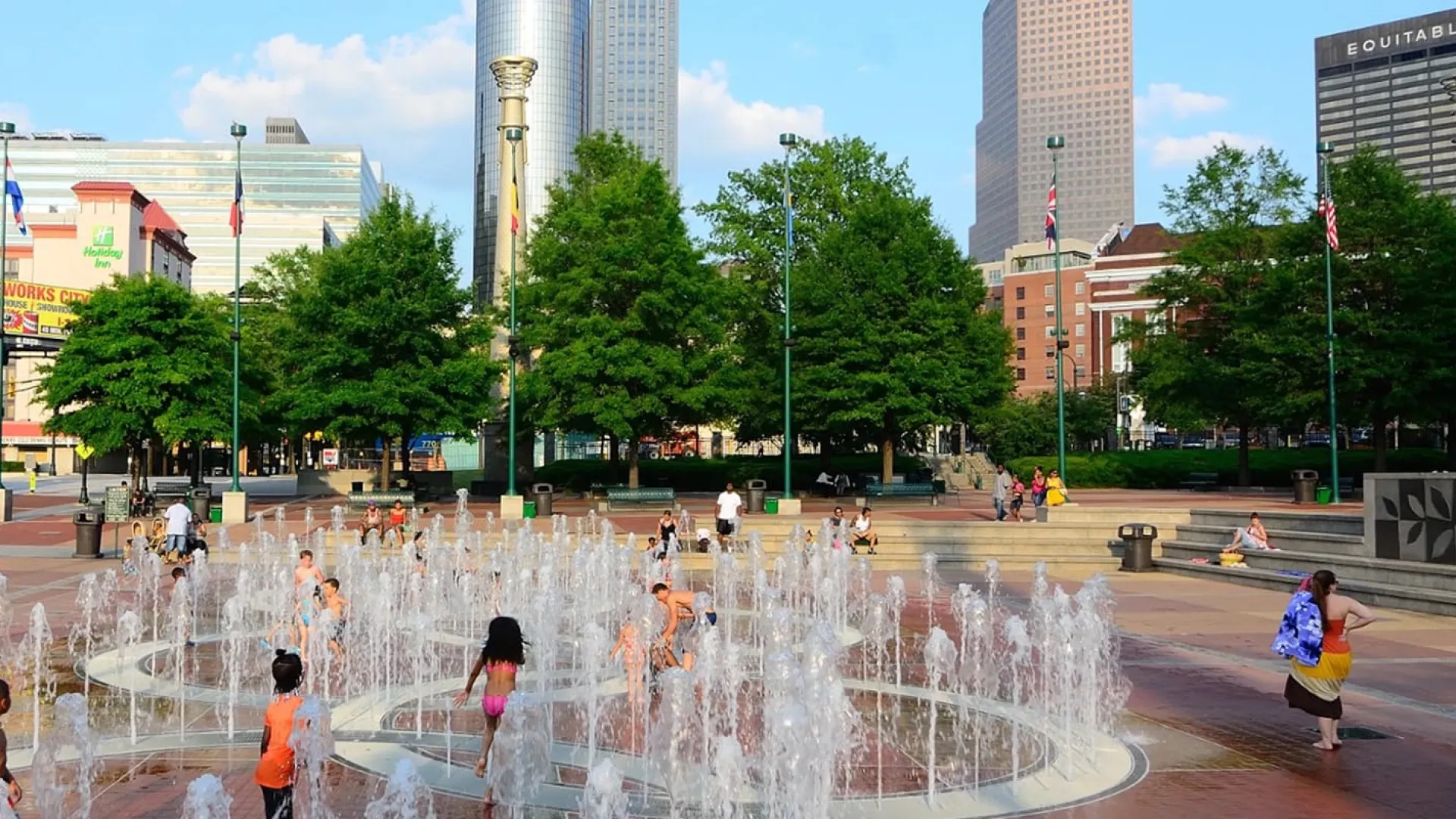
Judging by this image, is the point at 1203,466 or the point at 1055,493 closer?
the point at 1055,493

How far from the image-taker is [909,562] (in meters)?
26.9

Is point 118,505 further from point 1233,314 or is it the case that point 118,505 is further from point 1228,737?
point 1233,314

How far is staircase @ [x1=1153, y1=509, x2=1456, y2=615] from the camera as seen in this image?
18.7 meters

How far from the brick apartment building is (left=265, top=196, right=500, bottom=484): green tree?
85952 millimetres

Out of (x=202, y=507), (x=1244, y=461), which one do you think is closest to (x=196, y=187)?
(x=202, y=507)

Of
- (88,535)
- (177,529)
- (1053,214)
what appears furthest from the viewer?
(1053,214)

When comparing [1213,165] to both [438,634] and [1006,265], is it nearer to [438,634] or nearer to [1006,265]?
[438,634]

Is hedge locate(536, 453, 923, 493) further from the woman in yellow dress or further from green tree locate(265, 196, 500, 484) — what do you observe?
the woman in yellow dress

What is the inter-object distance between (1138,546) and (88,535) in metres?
23.9

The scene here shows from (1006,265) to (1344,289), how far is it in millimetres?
96127

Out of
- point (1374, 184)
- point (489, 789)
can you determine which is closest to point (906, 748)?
point (489, 789)

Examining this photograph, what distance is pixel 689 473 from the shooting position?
169 feet

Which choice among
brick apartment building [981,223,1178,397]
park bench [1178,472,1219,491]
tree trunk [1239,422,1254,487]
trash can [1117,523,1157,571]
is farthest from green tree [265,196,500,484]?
brick apartment building [981,223,1178,397]

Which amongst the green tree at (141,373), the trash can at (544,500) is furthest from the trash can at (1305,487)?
the green tree at (141,373)
